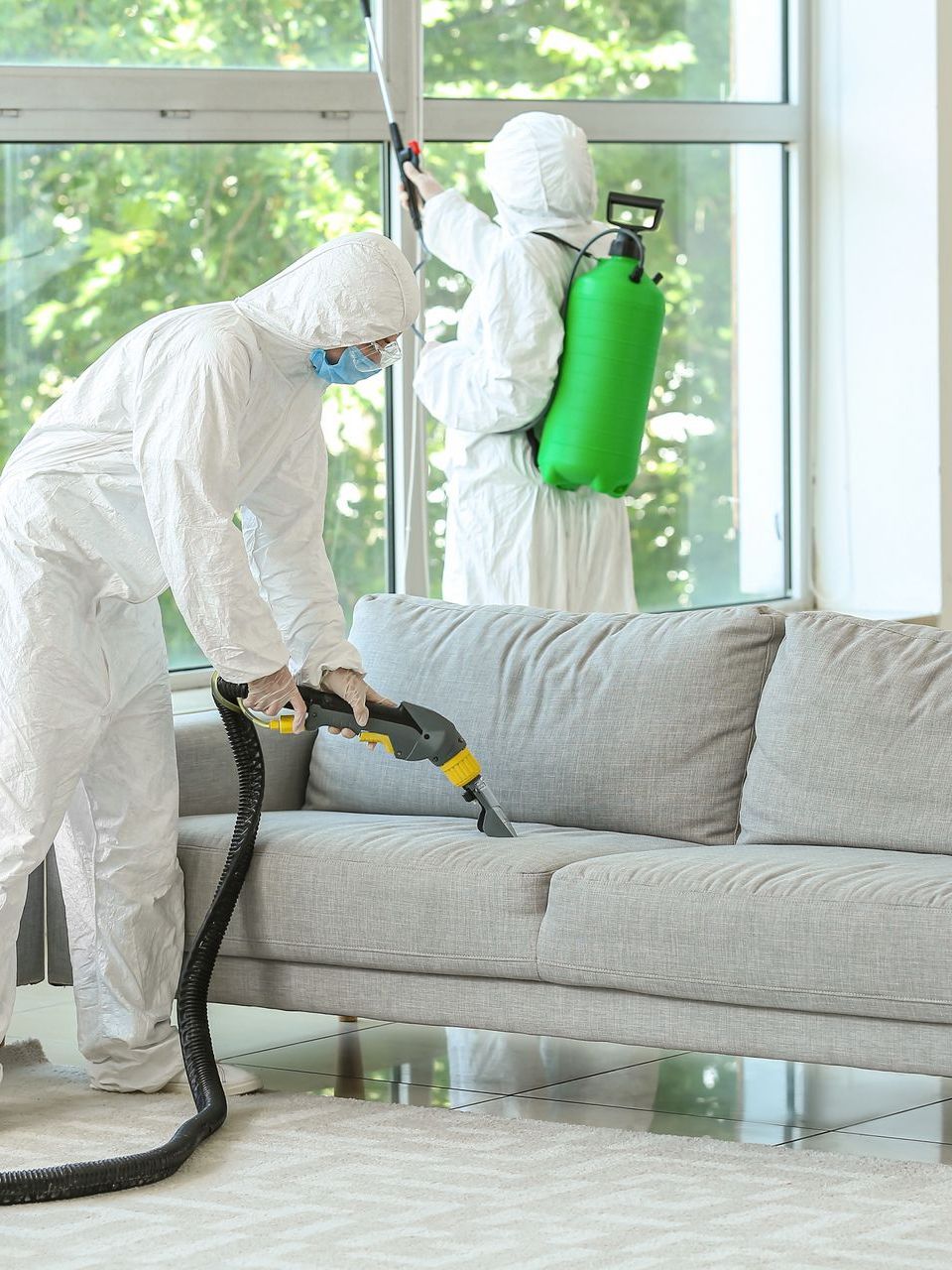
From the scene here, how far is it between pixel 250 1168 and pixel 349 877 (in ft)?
1.70

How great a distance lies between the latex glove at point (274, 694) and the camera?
3.00 m

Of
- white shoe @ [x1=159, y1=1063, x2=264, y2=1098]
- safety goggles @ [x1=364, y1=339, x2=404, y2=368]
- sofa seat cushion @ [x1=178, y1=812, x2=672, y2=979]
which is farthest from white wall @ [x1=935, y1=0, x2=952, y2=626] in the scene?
white shoe @ [x1=159, y1=1063, x2=264, y2=1098]

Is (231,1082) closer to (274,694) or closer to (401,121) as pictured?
(274,694)

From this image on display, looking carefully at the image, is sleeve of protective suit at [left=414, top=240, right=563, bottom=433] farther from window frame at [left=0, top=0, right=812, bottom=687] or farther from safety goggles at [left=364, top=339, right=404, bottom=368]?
safety goggles at [left=364, top=339, right=404, bottom=368]

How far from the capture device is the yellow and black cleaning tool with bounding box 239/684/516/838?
3217 millimetres

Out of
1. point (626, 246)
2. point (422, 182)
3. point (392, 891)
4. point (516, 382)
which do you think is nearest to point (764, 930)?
point (392, 891)

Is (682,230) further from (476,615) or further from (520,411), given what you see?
(476,615)

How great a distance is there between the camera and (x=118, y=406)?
3059 millimetres

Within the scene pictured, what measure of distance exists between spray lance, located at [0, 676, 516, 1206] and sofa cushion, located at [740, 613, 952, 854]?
45 centimetres

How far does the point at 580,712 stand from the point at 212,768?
2.17 feet

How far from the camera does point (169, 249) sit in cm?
507

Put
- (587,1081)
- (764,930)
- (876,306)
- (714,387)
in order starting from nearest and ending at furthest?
1. (764,930)
2. (587,1081)
3. (876,306)
4. (714,387)

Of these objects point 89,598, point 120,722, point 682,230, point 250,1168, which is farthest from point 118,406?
point 682,230

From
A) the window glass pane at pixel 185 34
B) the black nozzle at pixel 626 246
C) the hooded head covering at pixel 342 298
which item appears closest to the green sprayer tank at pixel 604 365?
the black nozzle at pixel 626 246
